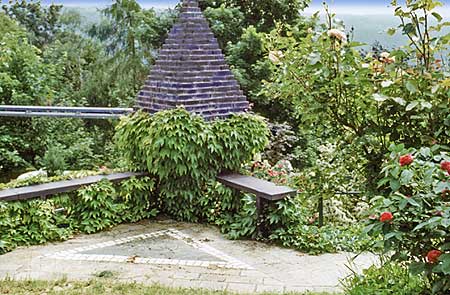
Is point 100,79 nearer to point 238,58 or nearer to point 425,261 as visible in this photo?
point 238,58

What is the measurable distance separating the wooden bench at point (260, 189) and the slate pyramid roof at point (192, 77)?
77cm

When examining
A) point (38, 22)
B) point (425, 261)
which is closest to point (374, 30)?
point (425, 261)

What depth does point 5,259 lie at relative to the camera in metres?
4.61

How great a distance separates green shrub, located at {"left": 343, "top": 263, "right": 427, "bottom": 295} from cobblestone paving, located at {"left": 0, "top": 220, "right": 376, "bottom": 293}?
0.58m

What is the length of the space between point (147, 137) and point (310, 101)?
3011mm

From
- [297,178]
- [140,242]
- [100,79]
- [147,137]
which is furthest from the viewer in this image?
[100,79]

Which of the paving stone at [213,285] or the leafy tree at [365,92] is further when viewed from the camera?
the paving stone at [213,285]

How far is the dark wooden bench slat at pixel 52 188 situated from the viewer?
16.6 feet

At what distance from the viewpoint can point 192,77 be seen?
5863mm

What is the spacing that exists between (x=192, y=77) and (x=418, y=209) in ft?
13.1

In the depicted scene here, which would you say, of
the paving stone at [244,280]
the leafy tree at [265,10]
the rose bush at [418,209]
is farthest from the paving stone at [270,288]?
the leafy tree at [265,10]

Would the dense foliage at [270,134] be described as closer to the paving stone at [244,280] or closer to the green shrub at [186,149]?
the green shrub at [186,149]

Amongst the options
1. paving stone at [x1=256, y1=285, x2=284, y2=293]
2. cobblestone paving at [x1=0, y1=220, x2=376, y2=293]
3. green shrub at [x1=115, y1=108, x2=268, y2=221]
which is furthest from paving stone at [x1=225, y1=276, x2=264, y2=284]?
green shrub at [x1=115, y1=108, x2=268, y2=221]

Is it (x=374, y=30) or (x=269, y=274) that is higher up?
(x=374, y=30)
